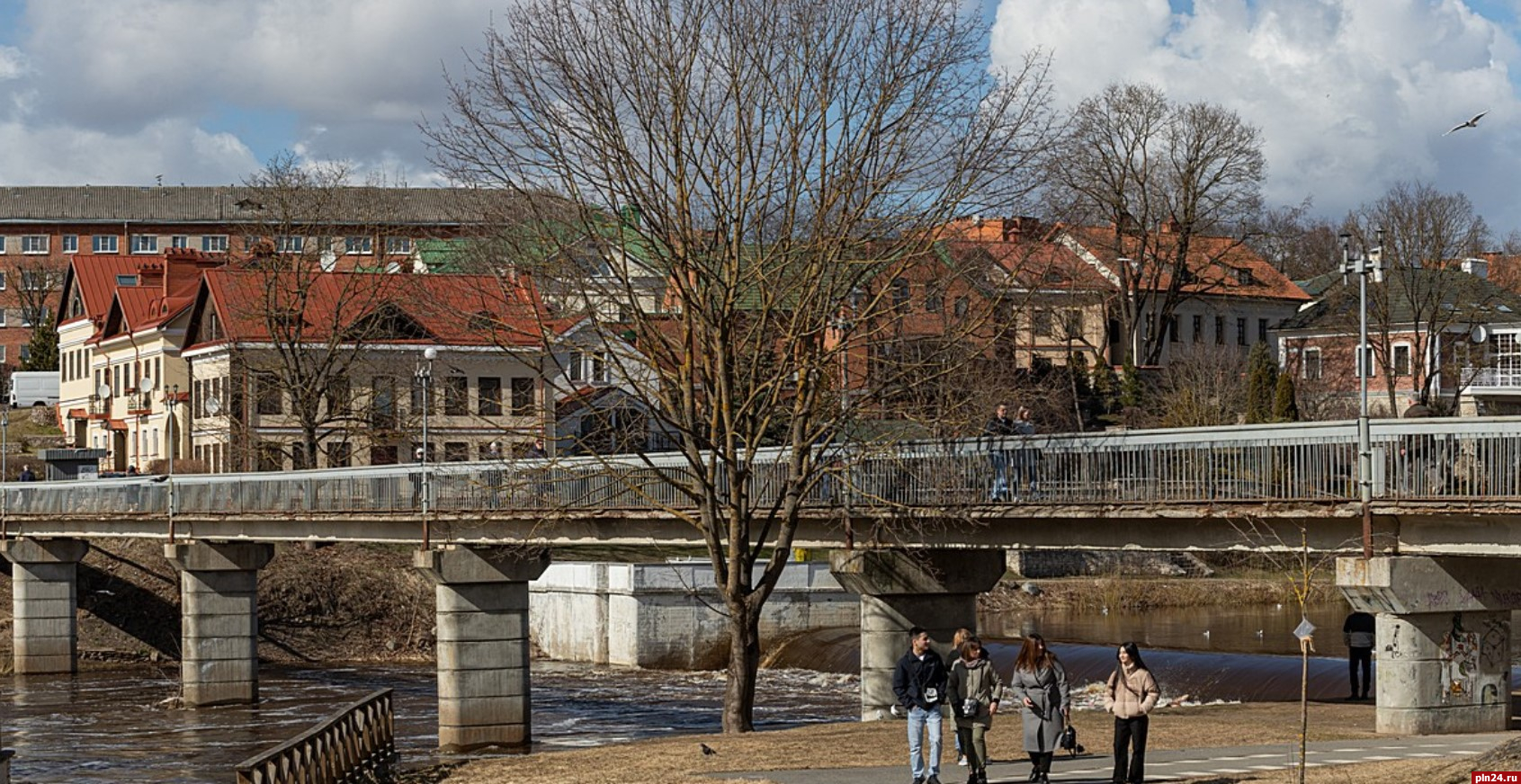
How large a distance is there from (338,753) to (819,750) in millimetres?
6057

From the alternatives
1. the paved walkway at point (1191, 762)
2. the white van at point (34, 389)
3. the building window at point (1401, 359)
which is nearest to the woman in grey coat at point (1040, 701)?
the paved walkway at point (1191, 762)

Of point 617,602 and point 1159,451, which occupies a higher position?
point 1159,451

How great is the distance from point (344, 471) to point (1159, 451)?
22.6 metres

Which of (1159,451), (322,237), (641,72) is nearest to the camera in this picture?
(1159,451)

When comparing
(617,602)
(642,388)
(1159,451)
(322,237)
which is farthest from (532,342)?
(322,237)

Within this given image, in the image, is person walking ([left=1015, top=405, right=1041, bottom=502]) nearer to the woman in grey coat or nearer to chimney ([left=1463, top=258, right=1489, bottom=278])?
the woman in grey coat

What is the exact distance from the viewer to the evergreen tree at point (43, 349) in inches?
5148

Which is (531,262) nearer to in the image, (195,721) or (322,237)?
(195,721)

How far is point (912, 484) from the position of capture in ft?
114

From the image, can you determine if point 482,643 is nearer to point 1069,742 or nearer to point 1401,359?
point 1069,742

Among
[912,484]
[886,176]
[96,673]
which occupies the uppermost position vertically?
[886,176]

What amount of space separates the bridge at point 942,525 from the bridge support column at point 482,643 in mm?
44

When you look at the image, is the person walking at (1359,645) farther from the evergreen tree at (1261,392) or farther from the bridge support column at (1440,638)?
the evergreen tree at (1261,392)

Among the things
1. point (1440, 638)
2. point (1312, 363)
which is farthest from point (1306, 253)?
point (1440, 638)
